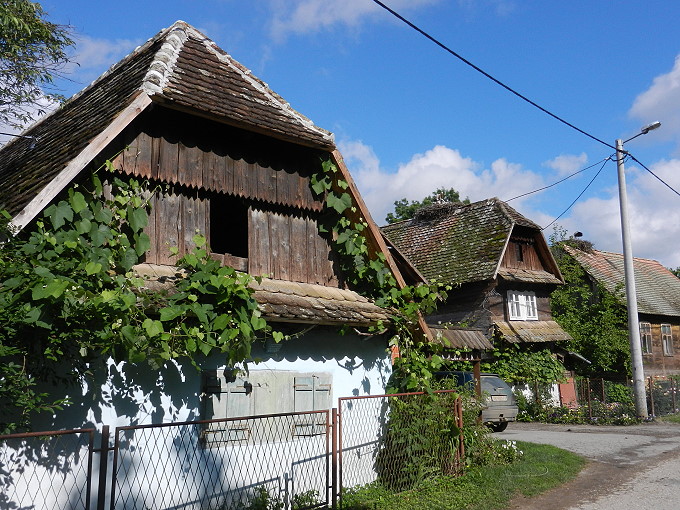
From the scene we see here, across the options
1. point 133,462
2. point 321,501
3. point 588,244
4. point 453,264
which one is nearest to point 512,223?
point 453,264

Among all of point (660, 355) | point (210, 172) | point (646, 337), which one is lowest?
point (660, 355)

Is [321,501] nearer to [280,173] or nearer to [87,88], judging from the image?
[280,173]

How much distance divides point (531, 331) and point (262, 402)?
18564 mm

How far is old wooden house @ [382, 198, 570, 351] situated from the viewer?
2405 cm

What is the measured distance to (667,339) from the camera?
32.5m

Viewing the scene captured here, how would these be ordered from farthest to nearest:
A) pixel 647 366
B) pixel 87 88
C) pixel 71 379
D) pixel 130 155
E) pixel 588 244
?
pixel 588 244 → pixel 647 366 → pixel 87 88 → pixel 130 155 → pixel 71 379

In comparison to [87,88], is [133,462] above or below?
below

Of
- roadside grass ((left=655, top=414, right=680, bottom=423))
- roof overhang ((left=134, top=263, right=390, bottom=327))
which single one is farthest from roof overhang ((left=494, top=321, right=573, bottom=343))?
roof overhang ((left=134, top=263, right=390, bottom=327))

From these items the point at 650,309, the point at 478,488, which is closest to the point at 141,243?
the point at 478,488

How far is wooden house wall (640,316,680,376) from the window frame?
5.1 inches

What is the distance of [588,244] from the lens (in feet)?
112

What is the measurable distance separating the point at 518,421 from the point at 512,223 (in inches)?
292

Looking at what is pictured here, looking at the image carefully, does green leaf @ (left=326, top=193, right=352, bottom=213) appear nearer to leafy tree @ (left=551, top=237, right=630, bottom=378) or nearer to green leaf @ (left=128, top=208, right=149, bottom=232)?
green leaf @ (left=128, top=208, right=149, bottom=232)

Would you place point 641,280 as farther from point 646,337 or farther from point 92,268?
point 92,268
